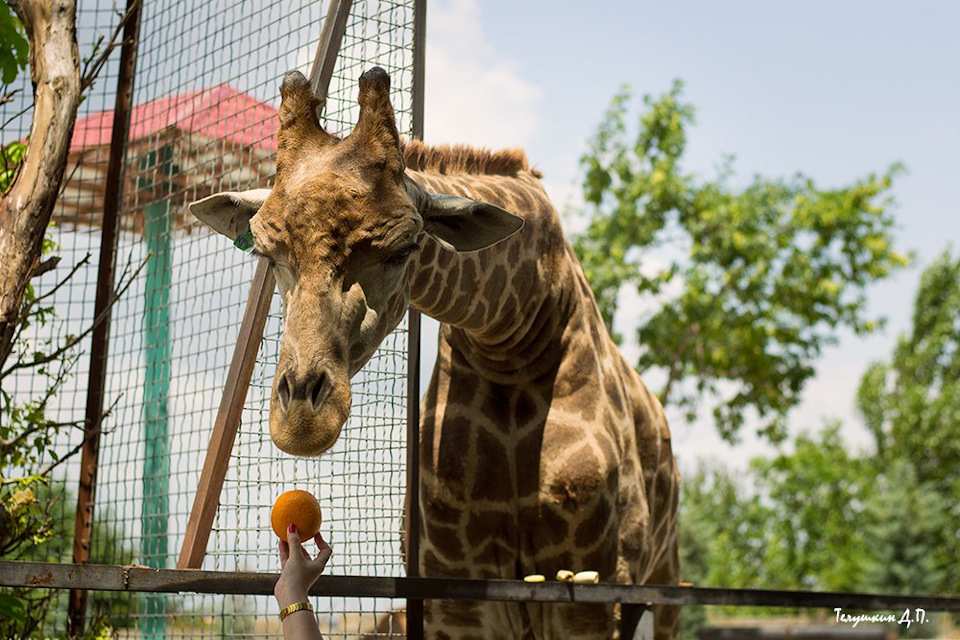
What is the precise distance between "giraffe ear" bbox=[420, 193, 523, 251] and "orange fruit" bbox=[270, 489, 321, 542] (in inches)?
40.2

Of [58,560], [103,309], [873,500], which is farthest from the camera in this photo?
[873,500]

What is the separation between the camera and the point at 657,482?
501 centimetres

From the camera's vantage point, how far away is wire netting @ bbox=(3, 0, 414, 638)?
13.1 feet

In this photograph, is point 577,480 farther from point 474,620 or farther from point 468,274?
point 468,274

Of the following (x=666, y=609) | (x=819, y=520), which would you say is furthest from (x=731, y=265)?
(x=819, y=520)

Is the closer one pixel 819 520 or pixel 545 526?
pixel 545 526

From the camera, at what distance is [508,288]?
3889mm

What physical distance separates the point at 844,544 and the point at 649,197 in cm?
2315

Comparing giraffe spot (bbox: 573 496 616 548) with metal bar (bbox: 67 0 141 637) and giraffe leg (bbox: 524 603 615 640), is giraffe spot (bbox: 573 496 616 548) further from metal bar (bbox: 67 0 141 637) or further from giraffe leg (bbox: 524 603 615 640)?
metal bar (bbox: 67 0 141 637)

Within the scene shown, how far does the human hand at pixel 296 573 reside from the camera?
2.07 m

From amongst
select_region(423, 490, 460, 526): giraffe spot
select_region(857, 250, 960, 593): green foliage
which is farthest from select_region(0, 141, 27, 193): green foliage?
select_region(857, 250, 960, 593): green foliage

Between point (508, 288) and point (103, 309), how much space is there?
1647mm

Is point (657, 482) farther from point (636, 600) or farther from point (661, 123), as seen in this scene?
point (661, 123)

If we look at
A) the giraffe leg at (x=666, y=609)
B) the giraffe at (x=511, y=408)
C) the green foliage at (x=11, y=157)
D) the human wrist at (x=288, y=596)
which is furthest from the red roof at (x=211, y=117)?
the giraffe leg at (x=666, y=609)
